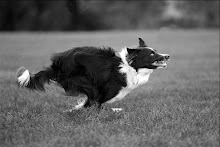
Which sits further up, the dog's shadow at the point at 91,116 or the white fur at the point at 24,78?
the white fur at the point at 24,78

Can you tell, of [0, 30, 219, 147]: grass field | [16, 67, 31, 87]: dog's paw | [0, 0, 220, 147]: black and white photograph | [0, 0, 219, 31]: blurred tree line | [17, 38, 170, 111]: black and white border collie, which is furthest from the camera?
[0, 0, 219, 31]: blurred tree line

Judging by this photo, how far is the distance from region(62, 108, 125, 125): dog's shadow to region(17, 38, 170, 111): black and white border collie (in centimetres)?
27

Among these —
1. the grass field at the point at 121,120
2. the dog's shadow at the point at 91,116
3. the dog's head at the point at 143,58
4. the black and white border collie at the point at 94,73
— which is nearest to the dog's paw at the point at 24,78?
the black and white border collie at the point at 94,73

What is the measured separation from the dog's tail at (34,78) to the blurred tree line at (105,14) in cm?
2312

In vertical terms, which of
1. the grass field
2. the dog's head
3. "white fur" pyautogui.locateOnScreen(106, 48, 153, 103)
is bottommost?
the grass field

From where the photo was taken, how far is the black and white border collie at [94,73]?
5625mm

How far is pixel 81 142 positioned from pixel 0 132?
3.94 feet

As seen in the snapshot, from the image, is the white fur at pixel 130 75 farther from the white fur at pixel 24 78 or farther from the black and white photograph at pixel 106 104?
the white fur at pixel 24 78

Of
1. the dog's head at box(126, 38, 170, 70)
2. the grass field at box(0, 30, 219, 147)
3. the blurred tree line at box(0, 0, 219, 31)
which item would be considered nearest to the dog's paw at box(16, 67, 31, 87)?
the grass field at box(0, 30, 219, 147)

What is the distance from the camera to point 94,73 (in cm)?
568

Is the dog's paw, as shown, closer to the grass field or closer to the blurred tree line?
the grass field

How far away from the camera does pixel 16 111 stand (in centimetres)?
590

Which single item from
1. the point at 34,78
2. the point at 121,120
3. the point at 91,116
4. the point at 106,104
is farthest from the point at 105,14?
the point at 121,120

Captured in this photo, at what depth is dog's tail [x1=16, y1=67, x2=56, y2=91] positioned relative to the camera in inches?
218
